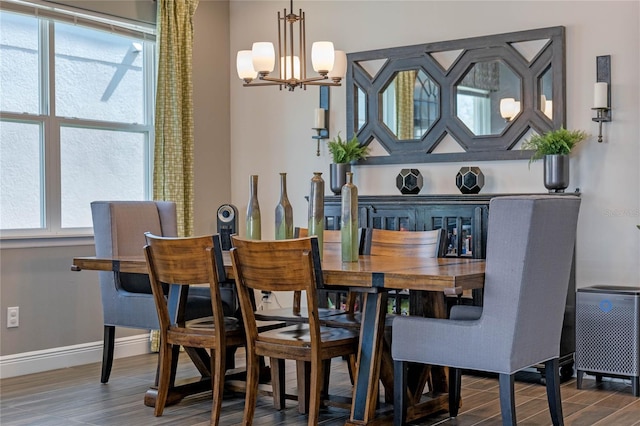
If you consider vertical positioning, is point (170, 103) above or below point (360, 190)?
above

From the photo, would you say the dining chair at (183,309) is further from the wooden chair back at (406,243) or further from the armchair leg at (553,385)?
the armchair leg at (553,385)

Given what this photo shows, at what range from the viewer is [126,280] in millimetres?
4609

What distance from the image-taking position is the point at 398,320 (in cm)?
328

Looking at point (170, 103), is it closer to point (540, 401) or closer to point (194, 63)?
point (194, 63)

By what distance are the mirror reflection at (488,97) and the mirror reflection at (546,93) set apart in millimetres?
142

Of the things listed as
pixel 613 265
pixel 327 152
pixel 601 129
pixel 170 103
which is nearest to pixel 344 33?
pixel 327 152

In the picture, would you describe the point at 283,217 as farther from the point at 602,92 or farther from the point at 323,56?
the point at 602,92

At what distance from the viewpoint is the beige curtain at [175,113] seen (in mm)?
5762

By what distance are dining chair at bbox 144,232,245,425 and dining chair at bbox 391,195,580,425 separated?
831mm

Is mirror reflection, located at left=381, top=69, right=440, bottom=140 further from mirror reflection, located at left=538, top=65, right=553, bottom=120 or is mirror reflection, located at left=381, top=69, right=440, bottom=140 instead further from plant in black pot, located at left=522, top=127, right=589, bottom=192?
plant in black pot, located at left=522, top=127, right=589, bottom=192

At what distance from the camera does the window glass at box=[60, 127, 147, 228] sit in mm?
5340

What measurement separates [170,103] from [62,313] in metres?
1.72

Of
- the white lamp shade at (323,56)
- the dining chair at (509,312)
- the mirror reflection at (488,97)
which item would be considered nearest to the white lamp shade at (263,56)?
the white lamp shade at (323,56)

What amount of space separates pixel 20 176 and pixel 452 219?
280 cm
